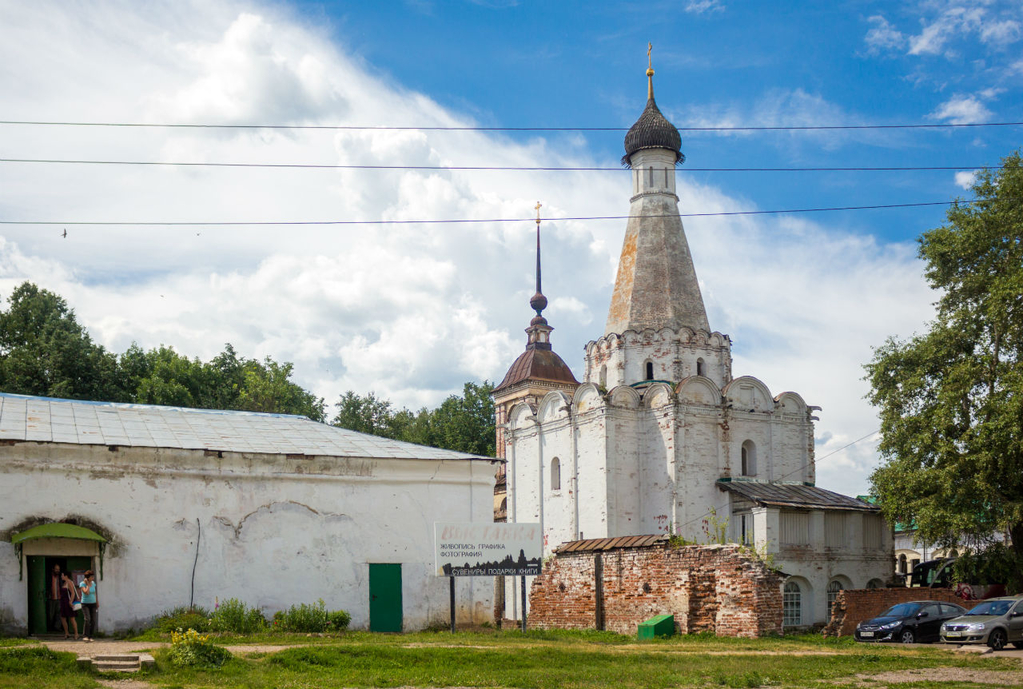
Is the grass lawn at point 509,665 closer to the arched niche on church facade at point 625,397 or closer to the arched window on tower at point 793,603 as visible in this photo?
the arched window on tower at point 793,603

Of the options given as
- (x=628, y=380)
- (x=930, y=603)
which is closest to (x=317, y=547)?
(x=930, y=603)

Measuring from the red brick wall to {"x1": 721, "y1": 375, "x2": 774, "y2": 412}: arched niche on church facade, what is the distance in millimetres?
13449

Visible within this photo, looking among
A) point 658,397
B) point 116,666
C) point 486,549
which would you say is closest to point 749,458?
point 658,397

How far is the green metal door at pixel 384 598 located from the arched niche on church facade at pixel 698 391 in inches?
655

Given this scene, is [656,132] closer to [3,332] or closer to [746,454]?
[746,454]

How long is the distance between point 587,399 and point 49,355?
2137 centimetres

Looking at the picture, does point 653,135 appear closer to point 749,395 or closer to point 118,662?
point 749,395

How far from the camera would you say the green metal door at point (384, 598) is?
23062 millimetres

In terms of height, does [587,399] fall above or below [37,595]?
above

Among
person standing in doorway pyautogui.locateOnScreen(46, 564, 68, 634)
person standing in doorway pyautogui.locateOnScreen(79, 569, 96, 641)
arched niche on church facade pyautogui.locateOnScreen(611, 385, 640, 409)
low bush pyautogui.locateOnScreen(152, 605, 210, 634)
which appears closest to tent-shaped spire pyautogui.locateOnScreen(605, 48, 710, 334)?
arched niche on church facade pyautogui.locateOnScreen(611, 385, 640, 409)

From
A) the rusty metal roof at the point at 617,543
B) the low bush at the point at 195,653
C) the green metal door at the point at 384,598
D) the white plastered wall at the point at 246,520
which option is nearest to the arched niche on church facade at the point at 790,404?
the rusty metal roof at the point at 617,543

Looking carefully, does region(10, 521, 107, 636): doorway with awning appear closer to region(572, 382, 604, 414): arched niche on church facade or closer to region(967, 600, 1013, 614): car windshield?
region(967, 600, 1013, 614): car windshield

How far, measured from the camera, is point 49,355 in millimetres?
42875

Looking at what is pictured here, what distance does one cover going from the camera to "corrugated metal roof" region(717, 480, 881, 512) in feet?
110
